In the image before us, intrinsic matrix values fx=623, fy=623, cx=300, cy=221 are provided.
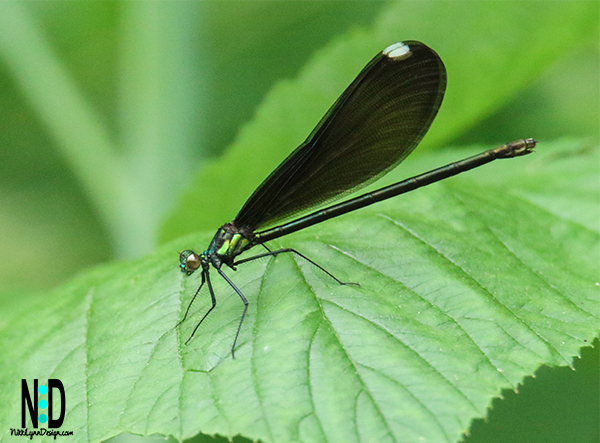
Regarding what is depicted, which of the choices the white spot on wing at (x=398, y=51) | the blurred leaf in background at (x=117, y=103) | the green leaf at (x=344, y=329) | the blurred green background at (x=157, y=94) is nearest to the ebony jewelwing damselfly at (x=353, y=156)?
the white spot on wing at (x=398, y=51)

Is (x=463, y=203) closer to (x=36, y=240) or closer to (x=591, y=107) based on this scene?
(x=591, y=107)

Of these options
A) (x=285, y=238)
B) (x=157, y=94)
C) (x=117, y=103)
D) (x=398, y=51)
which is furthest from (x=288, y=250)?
(x=117, y=103)

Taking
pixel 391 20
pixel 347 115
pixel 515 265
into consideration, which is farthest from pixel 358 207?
pixel 391 20

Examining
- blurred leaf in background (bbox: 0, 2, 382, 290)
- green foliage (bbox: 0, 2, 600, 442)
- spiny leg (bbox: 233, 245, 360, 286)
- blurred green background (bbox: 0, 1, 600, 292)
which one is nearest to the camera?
green foliage (bbox: 0, 2, 600, 442)

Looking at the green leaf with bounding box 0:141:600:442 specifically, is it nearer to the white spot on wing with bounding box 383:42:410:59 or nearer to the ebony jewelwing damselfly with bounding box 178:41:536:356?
the ebony jewelwing damselfly with bounding box 178:41:536:356

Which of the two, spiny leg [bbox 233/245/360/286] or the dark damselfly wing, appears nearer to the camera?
spiny leg [bbox 233/245/360/286]

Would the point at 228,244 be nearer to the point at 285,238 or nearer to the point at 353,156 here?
the point at 285,238

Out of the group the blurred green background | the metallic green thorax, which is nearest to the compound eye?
the metallic green thorax
